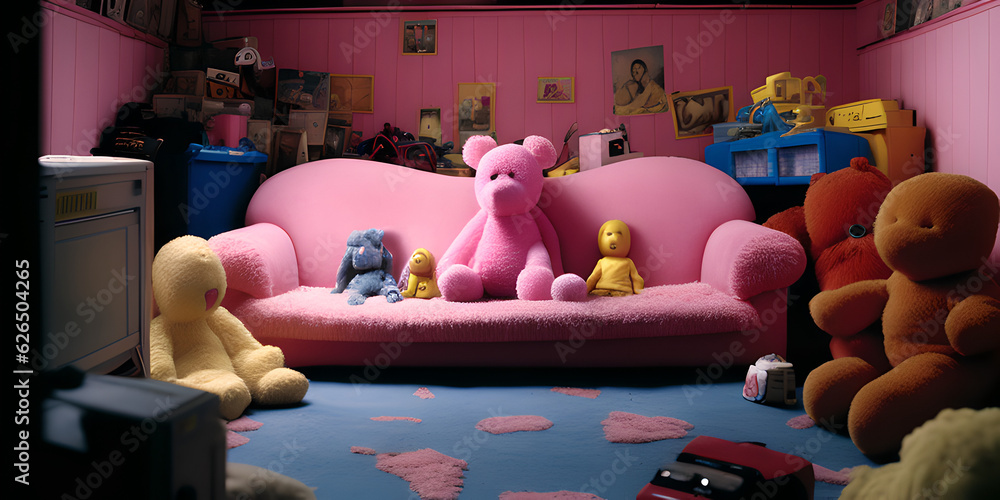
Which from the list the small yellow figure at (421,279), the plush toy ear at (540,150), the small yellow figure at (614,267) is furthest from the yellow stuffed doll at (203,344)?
the plush toy ear at (540,150)

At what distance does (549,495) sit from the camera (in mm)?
1238

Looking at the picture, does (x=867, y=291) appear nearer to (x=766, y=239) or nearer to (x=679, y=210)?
(x=766, y=239)

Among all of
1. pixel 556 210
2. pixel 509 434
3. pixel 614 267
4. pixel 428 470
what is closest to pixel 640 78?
pixel 556 210

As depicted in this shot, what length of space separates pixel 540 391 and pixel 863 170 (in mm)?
1348

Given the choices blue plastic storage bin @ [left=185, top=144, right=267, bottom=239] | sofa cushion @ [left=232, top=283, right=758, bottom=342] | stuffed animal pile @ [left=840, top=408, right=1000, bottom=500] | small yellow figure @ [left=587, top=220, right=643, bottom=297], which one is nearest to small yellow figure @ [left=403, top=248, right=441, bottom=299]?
sofa cushion @ [left=232, top=283, right=758, bottom=342]

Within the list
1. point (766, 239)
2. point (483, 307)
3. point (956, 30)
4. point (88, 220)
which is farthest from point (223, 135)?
point (956, 30)

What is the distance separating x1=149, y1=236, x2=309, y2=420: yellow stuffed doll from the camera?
170 centimetres

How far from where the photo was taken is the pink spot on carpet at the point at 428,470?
1255 mm

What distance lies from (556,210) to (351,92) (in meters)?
1.33

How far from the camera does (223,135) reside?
283 centimetres

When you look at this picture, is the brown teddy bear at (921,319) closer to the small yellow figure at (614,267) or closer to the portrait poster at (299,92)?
the small yellow figure at (614,267)

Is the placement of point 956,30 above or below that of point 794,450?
above

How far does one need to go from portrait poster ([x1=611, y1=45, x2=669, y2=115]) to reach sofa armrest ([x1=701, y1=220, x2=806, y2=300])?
3.99 feet

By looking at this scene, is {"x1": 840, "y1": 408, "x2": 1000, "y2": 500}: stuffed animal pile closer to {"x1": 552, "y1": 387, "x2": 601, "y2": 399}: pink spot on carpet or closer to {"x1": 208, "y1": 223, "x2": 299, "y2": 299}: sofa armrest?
{"x1": 552, "y1": 387, "x2": 601, "y2": 399}: pink spot on carpet
